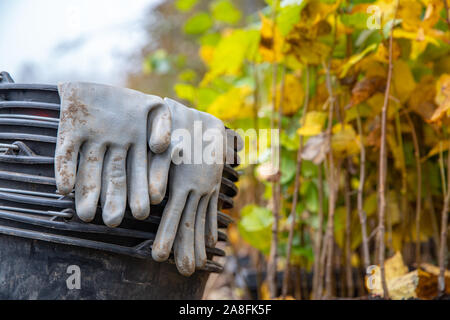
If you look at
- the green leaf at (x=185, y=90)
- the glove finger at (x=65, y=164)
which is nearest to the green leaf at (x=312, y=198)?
the green leaf at (x=185, y=90)

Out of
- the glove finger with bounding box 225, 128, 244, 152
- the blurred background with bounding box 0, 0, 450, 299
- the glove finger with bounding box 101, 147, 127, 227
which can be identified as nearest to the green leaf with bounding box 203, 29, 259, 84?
the blurred background with bounding box 0, 0, 450, 299

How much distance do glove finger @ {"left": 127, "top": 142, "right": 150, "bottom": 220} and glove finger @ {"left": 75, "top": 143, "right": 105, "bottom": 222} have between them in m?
0.04

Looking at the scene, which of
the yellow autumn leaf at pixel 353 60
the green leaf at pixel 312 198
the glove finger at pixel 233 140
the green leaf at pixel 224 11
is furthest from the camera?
the green leaf at pixel 224 11

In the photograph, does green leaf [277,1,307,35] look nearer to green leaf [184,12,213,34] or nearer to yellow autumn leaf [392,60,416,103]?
yellow autumn leaf [392,60,416,103]

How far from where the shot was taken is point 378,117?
108cm

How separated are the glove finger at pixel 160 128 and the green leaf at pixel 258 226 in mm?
637

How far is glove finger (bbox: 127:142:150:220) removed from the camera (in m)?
0.63

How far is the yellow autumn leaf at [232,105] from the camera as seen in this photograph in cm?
130

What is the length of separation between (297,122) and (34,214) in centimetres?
83

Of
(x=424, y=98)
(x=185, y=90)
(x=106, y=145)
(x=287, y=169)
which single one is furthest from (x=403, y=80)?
(x=106, y=145)

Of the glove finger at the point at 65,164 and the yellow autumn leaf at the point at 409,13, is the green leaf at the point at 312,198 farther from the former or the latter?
the glove finger at the point at 65,164

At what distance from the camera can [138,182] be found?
64cm
